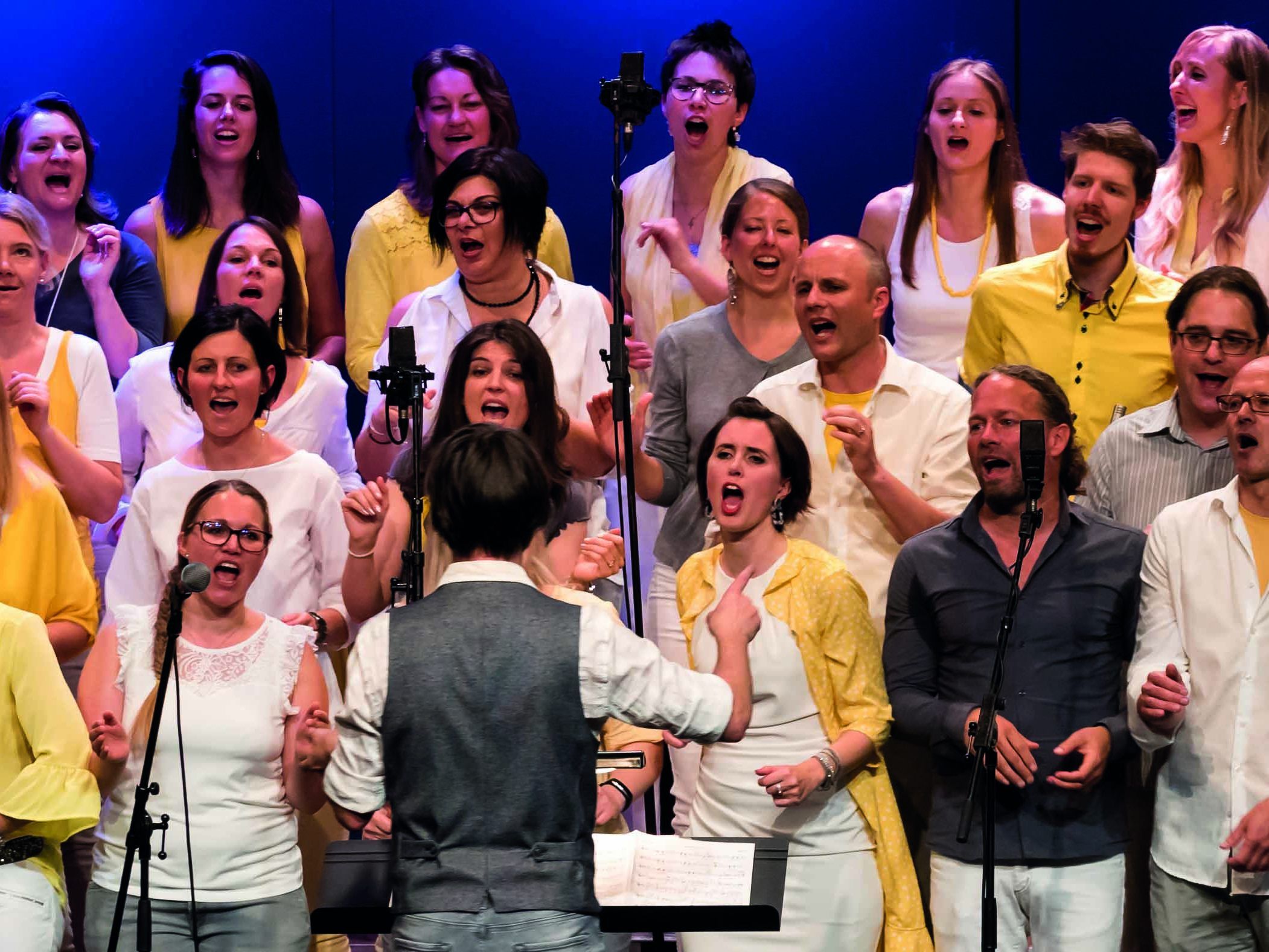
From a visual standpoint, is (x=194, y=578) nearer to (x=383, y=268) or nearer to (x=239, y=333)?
(x=239, y=333)

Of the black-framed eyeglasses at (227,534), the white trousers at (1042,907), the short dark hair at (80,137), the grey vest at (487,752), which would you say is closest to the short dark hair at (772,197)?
the black-framed eyeglasses at (227,534)

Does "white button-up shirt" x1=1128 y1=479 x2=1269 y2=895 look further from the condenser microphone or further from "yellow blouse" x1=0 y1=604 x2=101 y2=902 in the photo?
"yellow blouse" x1=0 y1=604 x2=101 y2=902

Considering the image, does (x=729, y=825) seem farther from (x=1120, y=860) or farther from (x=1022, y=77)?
(x=1022, y=77)

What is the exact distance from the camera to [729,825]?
3771 mm

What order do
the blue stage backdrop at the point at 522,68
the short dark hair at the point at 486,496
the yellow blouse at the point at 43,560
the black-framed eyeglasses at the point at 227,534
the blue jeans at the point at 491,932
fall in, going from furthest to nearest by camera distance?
1. the blue stage backdrop at the point at 522,68
2. the yellow blouse at the point at 43,560
3. the black-framed eyeglasses at the point at 227,534
4. the short dark hair at the point at 486,496
5. the blue jeans at the point at 491,932

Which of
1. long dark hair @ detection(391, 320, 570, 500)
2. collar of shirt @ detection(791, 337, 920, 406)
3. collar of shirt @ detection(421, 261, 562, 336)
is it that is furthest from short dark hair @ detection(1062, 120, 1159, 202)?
long dark hair @ detection(391, 320, 570, 500)

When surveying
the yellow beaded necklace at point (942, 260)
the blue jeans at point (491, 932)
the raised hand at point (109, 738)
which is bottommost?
the blue jeans at point (491, 932)

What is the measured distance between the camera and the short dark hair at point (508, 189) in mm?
4617

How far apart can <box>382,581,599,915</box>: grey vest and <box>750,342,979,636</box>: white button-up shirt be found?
1.57 metres

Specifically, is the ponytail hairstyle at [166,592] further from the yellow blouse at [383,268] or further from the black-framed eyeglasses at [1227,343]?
the black-framed eyeglasses at [1227,343]

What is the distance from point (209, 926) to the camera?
3684 millimetres

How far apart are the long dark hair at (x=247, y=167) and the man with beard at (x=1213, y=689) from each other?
2849 millimetres

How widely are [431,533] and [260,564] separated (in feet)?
2.29

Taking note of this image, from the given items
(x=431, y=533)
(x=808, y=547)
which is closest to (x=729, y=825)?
(x=808, y=547)
